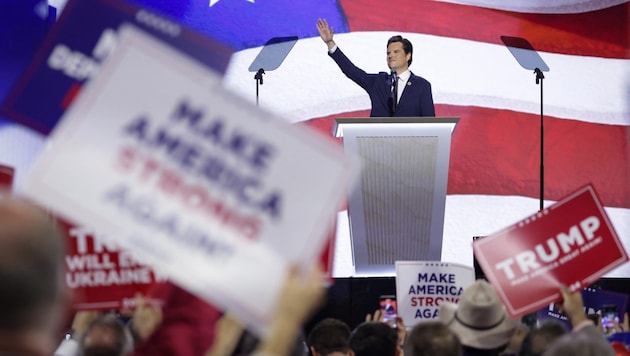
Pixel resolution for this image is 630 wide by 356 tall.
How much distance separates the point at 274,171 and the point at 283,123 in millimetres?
87

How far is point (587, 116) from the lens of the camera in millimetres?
10805

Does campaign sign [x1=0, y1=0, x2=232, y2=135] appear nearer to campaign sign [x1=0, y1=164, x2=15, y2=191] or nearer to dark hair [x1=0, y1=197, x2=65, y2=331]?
campaign sign [x1=0, y1=164, x2=15, y2=191]

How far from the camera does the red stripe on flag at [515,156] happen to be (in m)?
10.5

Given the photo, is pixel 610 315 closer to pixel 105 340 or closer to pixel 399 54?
pixel 399 54

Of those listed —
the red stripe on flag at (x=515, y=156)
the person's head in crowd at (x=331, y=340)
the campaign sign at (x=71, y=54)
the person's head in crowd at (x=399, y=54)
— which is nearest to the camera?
the campaign sign at (x=71, y=54)

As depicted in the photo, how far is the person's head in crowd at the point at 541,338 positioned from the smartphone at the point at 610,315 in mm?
3124

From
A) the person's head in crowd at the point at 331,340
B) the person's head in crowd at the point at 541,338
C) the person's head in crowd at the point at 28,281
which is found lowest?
the person's head in crowd at the point at 28,281

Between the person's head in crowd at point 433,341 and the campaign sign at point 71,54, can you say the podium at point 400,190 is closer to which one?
the person's head in crowd at point 433,341

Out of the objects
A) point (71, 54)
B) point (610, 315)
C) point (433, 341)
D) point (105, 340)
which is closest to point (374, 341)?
point (433, 341)

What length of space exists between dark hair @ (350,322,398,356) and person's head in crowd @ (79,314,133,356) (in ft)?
3.54

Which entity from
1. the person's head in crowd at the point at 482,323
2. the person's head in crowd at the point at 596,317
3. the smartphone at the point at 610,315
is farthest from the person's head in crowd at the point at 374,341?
the smartphone at the point at 610,315

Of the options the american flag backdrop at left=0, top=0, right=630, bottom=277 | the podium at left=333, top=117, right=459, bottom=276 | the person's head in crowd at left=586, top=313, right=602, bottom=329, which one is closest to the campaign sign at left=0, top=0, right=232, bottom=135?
the person's head in crowd at left=586, top=313, right=602, bottom=329

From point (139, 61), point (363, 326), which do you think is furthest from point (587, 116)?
point (139, 61)

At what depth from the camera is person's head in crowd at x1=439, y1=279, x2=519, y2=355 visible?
3.75 metres
